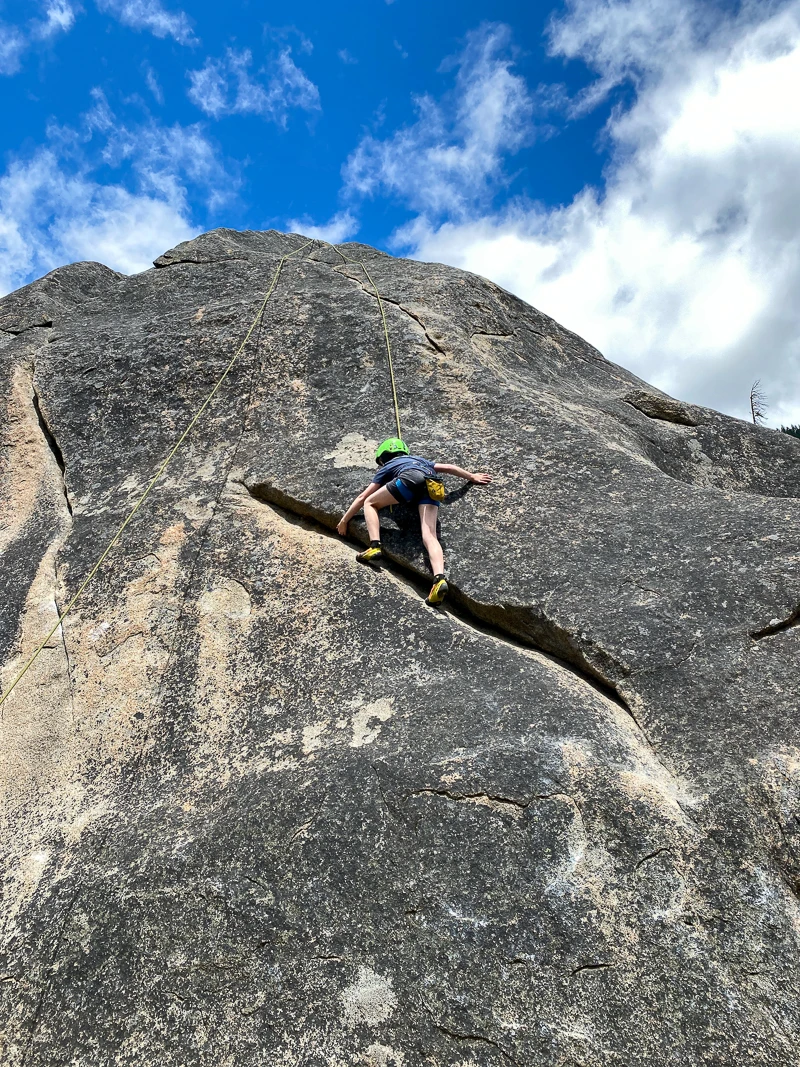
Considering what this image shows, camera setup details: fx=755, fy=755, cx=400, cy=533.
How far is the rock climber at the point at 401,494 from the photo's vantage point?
18.9 feet

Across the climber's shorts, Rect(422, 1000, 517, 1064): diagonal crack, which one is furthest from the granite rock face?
the climber's shorts

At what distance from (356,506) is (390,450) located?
53 centimetres

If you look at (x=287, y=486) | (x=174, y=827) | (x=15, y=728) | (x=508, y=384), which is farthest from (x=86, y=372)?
(x=174, y=827)

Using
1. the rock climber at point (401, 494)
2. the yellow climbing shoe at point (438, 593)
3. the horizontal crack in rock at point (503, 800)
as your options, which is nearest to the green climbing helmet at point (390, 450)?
the rock climber at point (401, 494)

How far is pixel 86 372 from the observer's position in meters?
7.59

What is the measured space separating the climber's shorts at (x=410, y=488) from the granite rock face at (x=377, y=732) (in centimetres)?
24

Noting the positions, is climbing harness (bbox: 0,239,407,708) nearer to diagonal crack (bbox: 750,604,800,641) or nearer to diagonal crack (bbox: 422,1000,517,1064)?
diagonal crack (bbox: 750,604,800,641)

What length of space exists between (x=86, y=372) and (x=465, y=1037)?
664 cm

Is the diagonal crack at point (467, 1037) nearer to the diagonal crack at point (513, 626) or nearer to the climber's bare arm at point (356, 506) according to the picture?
the diagonal crack at point (513, 626)

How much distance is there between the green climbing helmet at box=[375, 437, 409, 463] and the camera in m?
6.05

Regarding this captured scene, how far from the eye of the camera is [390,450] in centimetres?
604

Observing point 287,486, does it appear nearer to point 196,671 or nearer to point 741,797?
point 196,671

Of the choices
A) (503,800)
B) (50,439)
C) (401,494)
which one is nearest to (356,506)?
(401,494)

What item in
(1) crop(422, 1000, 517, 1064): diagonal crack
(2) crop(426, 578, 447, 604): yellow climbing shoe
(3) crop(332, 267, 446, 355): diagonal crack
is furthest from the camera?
(3) crop(332, 267, 446, 355): diagonal crack
